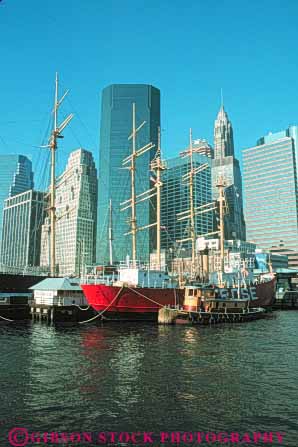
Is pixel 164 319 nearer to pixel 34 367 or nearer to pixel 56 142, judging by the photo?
pixel 34 367

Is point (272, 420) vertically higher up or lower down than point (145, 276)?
lower down

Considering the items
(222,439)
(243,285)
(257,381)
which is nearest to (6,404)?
(222,439)

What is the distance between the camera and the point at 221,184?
70.2 meters

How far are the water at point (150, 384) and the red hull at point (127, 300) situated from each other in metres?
11.1

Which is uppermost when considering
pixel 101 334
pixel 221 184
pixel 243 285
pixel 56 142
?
pixel 56 142

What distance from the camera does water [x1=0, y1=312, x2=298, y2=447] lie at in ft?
45.0

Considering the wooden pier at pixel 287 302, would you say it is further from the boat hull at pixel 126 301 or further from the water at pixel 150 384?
the water at pixel 150 384

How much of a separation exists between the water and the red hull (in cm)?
1110

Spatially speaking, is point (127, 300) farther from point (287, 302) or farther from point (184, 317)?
point (287, 302)

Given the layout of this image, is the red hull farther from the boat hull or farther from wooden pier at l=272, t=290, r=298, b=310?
wooden pier at l=272, t=290, r=298, b=310

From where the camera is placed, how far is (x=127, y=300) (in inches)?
1783

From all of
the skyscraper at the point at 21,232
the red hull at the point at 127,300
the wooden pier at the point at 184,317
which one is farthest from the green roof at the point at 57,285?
the skyscraper at the point at 21,232

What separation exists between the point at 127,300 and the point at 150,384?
88.2 feet

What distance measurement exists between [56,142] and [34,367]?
158 ft
